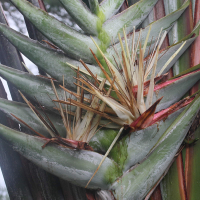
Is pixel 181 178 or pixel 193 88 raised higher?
pixel 193 88

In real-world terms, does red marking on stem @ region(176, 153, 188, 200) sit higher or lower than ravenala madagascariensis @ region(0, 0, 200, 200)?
lower

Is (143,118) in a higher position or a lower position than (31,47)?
lower

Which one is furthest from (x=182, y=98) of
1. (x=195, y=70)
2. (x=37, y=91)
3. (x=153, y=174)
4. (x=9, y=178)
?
(x=9, y=178)

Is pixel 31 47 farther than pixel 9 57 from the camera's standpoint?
No

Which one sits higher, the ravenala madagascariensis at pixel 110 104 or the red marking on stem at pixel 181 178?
the ravenala madagascariensis at pixel 110 104

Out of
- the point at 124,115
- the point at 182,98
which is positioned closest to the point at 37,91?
the point at 124,115

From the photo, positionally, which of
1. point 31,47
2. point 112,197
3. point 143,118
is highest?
point 31,47

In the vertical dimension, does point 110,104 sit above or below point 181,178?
above

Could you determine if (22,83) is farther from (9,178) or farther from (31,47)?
(9,178)

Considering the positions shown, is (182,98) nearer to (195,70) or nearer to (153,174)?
(195,70)
